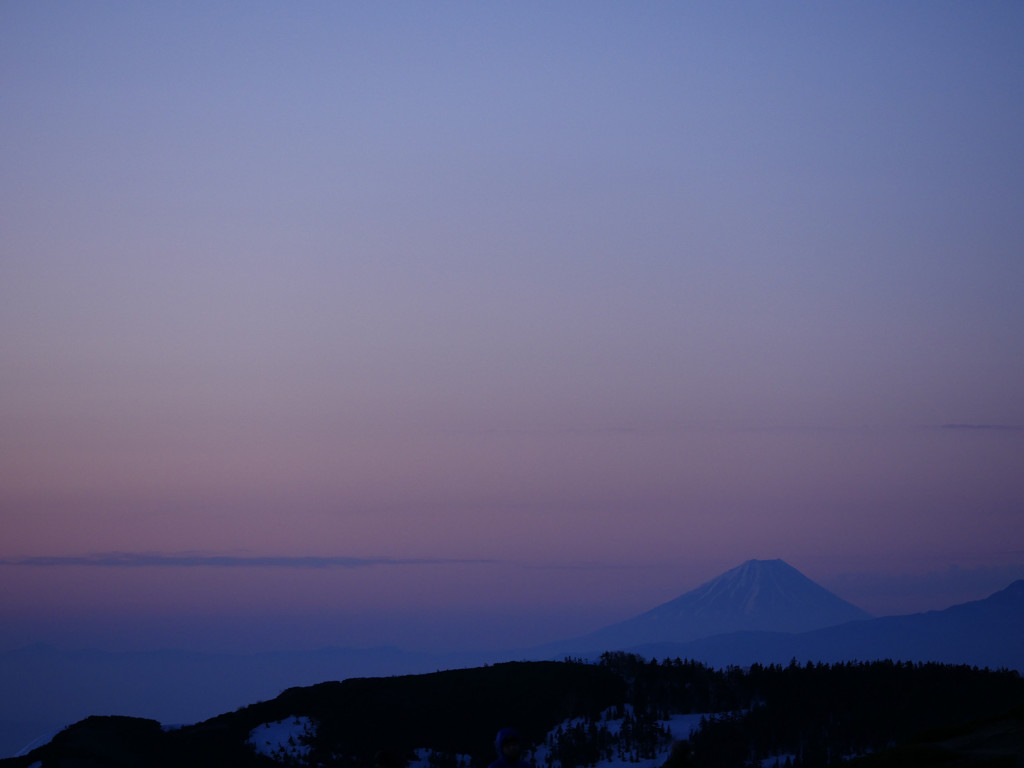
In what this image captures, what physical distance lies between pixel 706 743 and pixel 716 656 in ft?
548

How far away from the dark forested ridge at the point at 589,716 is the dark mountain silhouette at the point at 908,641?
13089cm

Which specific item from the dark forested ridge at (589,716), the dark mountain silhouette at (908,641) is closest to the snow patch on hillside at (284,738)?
the dark forested ridge at (589,716)

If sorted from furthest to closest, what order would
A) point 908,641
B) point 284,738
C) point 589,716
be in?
point 908,641 → point 284,738 → point 589,716

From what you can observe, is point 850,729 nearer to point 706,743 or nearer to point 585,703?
point 706,743

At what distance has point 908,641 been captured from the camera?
17388cm

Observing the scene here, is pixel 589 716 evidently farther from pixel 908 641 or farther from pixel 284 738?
pixel 908 641

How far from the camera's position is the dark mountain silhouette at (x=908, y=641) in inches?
6467

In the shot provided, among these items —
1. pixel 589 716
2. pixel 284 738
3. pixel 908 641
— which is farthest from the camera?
pixel 908 641

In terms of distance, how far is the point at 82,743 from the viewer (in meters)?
33.3

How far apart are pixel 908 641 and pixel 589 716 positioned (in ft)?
514

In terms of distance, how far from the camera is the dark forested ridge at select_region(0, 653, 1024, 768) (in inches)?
1069

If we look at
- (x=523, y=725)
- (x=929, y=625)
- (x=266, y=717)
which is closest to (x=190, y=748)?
(x=266, y=717)

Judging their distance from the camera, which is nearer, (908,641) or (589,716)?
(589,716)

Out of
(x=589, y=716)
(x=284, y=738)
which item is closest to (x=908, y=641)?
(x=589, y=716)
